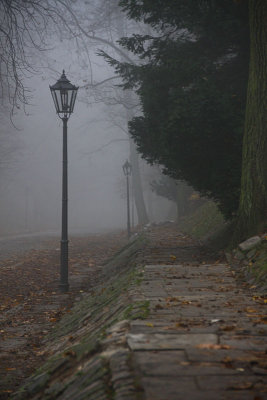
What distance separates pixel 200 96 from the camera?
8.65 metres

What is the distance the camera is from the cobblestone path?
2512mm

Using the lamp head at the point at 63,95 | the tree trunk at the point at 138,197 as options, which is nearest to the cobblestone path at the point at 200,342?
Answer: the lamp head at the point at 63,95

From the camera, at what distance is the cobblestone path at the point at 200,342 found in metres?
2.51

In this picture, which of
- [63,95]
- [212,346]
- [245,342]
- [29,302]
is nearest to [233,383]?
[212,346]

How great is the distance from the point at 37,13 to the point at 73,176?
208 feet

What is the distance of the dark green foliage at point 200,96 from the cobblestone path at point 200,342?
3774 millimetres

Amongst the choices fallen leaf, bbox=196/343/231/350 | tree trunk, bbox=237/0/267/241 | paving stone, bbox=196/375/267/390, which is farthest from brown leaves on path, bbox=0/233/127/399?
tree trunk, bbox=237/0/267/241

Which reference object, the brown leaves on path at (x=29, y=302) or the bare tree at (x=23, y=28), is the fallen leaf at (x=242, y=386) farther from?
the bare tree at (x=23, y=28)

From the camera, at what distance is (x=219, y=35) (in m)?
9.84

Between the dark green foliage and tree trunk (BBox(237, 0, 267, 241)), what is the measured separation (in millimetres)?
870

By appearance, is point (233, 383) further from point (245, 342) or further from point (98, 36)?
point (98, 36)

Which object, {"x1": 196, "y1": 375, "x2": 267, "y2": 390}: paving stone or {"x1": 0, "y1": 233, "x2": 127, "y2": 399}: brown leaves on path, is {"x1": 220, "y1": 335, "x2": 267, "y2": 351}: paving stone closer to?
{"x1": 196, "y1": 375, "x2": 267, "y2": 390}: paving stone

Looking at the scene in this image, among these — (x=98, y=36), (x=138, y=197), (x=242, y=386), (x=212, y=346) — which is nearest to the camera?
(x=242, y=386)

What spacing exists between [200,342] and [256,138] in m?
5.37
